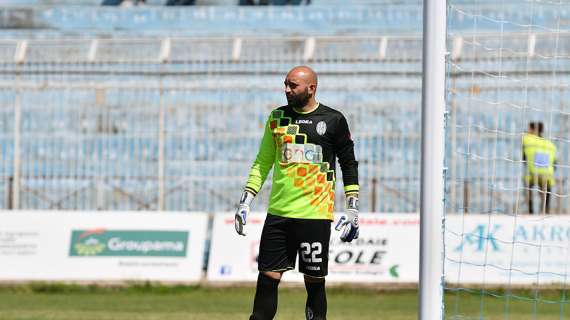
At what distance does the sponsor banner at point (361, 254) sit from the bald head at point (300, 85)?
7524 millimetres

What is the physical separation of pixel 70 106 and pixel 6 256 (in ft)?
9.62

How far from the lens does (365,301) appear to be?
14.4 meters

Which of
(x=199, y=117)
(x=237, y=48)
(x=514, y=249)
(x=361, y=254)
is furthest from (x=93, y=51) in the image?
(x=514, y=249)

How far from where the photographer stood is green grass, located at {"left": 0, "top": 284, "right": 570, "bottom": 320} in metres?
12.2

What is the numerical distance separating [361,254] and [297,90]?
25.9ft

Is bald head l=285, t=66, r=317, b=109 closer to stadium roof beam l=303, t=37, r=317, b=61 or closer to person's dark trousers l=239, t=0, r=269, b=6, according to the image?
stadium roof beam l=303, t=37, r=317, b=61

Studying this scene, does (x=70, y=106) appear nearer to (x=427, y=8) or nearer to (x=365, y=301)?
(x=365, y=301)

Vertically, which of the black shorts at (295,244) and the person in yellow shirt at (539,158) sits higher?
the person in yellow shirt at (539,158)

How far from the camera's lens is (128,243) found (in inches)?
626

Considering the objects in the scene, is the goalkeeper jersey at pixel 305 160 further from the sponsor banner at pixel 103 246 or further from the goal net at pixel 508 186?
the sponsor banner at pixel 103 246

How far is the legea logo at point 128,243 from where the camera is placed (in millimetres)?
15805

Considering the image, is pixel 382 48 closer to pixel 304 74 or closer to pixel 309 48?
pixel 309 48

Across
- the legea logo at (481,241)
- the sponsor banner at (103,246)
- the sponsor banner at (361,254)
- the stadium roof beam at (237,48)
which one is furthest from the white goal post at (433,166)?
the stadium roof beam at (237,48)

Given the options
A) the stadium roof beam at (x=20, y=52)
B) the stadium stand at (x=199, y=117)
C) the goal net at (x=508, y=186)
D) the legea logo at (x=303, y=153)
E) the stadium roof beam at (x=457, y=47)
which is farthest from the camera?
the stadium roof beam at (x=20, y=52)
